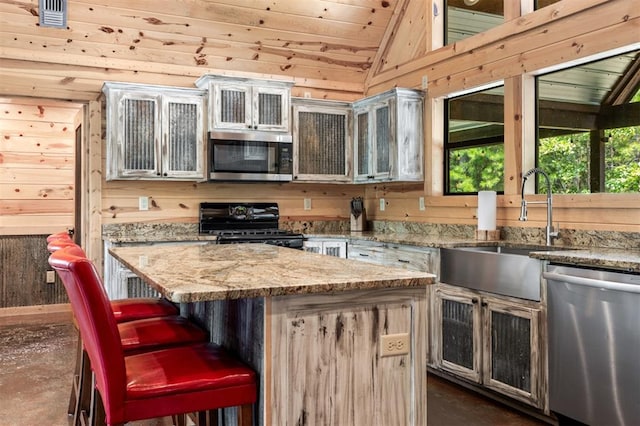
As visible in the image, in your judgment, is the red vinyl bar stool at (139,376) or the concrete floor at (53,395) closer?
the red vinyl bar stool at (139,376)

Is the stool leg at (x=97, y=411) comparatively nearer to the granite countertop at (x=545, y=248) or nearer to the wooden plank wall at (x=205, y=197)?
the granite countertop at (x=545, y=248)

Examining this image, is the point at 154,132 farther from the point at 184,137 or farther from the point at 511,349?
the point at 511,349

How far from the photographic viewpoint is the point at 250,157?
5086 mm

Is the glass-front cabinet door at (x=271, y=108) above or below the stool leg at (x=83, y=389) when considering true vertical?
above

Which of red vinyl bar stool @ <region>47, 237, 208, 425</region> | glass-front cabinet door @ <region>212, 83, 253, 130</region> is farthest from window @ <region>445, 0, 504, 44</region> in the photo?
red vinyl bar stool @ <region>47, 237, 208, 425</region>

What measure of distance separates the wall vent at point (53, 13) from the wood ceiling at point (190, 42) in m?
0.07

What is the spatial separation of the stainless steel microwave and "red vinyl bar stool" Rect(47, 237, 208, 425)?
2.15 meters

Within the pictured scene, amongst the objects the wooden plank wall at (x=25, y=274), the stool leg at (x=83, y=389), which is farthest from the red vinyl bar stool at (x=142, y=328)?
the wooden plank wall at (x=25, y=274)

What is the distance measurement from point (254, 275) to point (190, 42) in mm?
3657

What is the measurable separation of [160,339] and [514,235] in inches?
105

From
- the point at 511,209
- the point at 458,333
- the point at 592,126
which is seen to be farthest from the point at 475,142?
the point at 458,333

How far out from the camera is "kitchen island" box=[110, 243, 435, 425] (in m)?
1.75

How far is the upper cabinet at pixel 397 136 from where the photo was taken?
16.2 ft

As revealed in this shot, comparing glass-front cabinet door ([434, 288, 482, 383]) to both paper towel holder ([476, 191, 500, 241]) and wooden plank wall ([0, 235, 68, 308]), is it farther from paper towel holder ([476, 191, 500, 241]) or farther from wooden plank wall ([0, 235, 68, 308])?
wooden plank wall ([0, 235, 68, 308])
